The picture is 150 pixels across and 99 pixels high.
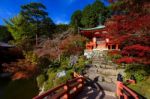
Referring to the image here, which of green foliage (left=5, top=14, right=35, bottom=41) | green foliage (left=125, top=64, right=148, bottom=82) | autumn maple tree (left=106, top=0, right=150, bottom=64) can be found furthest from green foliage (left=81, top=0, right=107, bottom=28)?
autumn maple tree (left=106, top=0, right=150, bottom=64)

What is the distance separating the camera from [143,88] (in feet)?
32.0

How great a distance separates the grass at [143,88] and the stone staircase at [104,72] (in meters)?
1.13

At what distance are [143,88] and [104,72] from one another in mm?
3715

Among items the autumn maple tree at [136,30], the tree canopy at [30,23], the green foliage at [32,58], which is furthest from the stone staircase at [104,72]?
the tree canopy at [30,23]

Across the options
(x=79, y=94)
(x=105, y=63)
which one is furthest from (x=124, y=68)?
(x=79, y=94)

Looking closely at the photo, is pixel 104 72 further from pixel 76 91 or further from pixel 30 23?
pixel 30 23

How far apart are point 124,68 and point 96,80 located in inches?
100

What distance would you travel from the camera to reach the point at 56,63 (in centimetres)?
1714

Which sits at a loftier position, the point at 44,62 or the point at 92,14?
the point at 92,14

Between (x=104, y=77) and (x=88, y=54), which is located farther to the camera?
(x=88, y=54)

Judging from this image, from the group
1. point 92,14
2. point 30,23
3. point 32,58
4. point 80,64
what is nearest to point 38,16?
point 30,23

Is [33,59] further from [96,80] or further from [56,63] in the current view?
[96,80]

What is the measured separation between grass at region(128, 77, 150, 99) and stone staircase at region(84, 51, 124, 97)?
113 centimetres

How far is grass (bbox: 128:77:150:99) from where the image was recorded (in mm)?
9234
